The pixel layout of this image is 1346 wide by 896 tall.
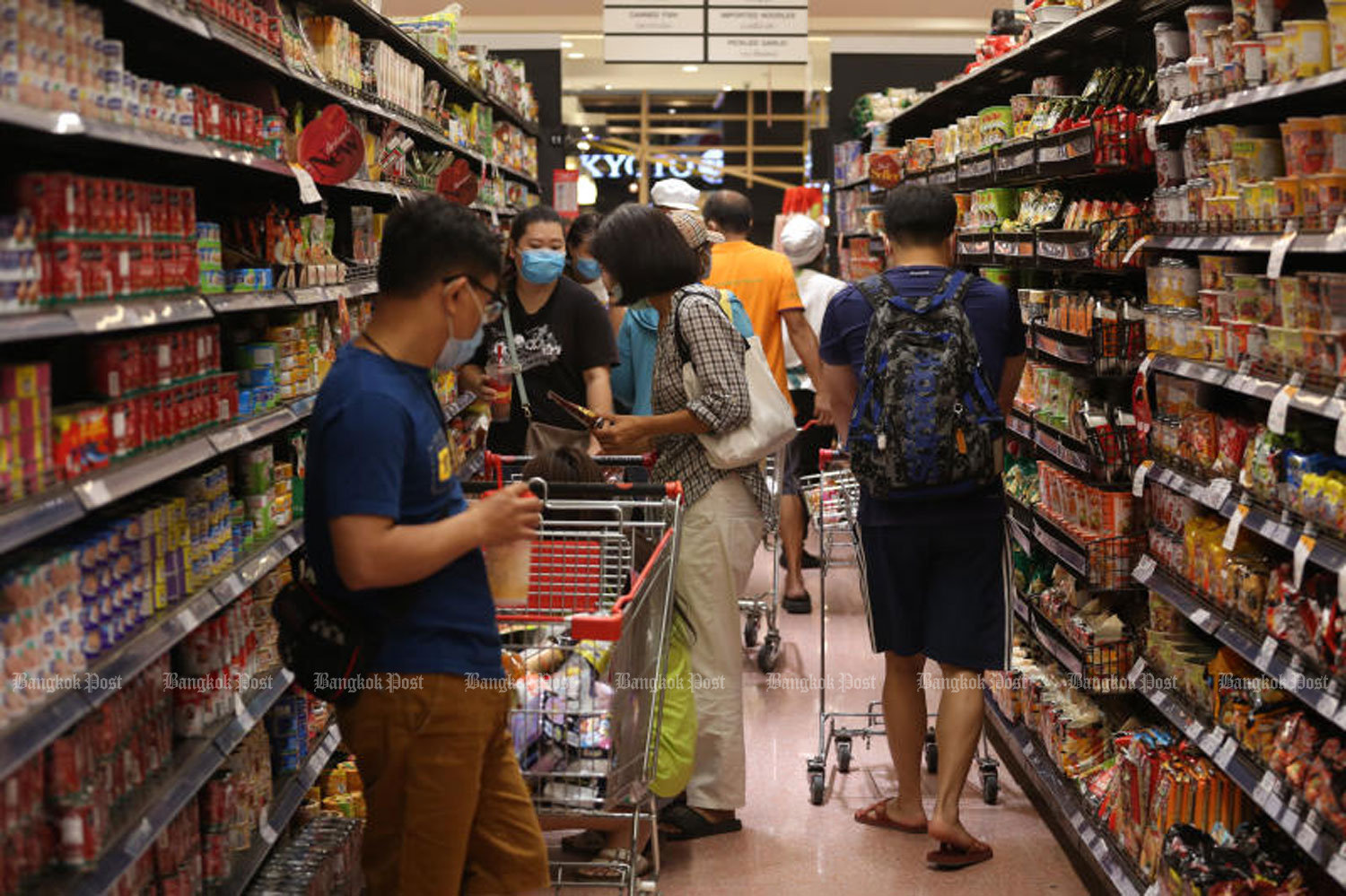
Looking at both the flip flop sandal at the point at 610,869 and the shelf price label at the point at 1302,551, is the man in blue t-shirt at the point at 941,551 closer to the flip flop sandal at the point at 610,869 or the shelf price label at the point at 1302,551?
the flip flop sandal at the point at 610,869

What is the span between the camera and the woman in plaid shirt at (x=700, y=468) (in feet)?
14.4

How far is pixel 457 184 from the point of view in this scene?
6.34 metres

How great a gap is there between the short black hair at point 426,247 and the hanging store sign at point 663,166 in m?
17.0

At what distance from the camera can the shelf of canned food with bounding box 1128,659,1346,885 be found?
9.77ft

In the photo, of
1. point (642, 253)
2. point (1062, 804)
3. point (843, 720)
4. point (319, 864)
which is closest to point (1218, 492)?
point (1062, 804)

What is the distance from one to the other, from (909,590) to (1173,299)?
3.60ft

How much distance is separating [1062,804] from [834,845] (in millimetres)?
709

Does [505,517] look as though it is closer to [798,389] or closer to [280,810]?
[280,810]

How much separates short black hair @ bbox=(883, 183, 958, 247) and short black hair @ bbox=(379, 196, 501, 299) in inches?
77.2

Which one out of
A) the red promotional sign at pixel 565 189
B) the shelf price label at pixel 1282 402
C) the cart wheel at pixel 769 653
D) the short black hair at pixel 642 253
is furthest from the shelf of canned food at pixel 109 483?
the red promotional sign at pixel 565 189

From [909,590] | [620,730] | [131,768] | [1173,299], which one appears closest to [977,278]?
[1173,299]

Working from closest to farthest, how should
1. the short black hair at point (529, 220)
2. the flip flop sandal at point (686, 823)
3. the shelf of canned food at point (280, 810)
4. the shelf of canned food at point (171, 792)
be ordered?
the shelf of canned food at point (171, 792), the shelf of canned food at point (280, 810), the flip flop sandal at point (686, 823), the short black hair at point (529, 220)

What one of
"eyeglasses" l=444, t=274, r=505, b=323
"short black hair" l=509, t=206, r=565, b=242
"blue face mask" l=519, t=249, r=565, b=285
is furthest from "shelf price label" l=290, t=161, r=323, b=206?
"short black hair" l=509, t=206, r=565, b=242

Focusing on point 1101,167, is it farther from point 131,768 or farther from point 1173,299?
point 131,768
